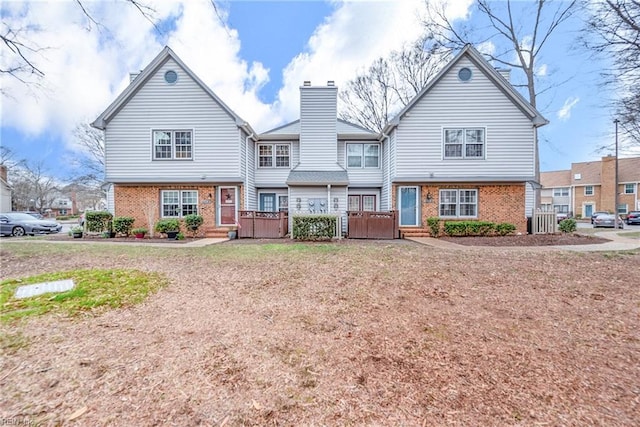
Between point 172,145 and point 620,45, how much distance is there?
1910 centimetres

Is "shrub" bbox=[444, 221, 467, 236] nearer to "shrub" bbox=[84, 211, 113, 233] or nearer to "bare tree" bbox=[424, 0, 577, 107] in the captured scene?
"bare tree" bbox=[424, 0, 577, 107]

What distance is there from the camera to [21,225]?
16812 millimetres

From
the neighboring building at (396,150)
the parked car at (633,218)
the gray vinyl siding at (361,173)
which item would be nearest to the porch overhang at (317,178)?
the neighboring building at (396,150)

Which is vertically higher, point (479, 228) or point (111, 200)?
point (111, 200)

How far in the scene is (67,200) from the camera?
2675 inches

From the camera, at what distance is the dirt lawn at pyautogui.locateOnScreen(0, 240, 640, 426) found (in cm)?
210

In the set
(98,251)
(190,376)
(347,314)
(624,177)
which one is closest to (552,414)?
(347,314)

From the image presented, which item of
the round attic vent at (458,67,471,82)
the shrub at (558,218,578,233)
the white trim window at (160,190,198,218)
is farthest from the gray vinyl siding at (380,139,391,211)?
the white trim window at (160,190,198,218)

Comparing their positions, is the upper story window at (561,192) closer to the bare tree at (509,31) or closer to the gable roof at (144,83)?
the bare tree at (509,31)

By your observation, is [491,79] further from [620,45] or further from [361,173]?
[361,173]

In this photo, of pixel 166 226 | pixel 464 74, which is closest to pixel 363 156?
pixel 464 74

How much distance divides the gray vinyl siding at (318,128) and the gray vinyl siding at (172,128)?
374 centimetres

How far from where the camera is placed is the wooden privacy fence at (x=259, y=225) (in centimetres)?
1351

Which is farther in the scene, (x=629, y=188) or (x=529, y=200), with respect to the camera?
(x=629, y=188)
